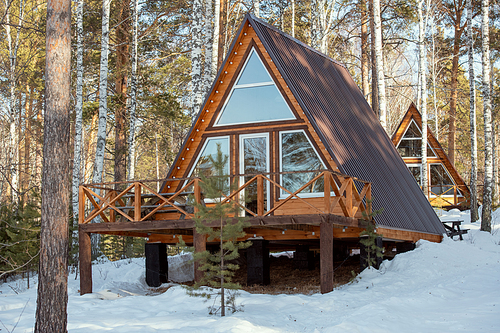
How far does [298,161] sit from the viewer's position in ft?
36.5

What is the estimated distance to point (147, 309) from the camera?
8516 millimetres

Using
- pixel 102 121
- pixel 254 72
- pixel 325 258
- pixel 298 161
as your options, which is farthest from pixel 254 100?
pixel 102 121

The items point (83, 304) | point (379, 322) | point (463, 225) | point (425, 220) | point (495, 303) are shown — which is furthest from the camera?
point (463, 225)

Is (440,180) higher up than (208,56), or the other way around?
(208,56)

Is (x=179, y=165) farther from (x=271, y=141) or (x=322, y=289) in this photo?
(x=322, y=289)

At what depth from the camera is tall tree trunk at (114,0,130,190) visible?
20.2 meters

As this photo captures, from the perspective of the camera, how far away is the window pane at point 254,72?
38.0 ft

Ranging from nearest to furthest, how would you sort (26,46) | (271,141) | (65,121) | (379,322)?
(65,121)
(379,322)
(271,141)
(26,46)

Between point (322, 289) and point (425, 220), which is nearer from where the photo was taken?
point (322, 289)

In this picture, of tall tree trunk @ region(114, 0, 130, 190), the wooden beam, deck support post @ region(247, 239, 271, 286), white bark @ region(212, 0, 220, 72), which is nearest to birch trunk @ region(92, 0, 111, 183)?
tall tree trunk @ region(114, 0, 130, 190)

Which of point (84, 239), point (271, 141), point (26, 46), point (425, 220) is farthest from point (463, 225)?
point (26, 46)

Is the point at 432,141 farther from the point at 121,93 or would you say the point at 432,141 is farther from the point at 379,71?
the point at 121,93

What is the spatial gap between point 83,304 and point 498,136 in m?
34.9

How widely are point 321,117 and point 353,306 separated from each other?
4470 mm
